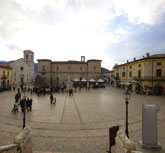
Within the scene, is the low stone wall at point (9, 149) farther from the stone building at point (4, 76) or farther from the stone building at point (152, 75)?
the stone building at point (4, 76)

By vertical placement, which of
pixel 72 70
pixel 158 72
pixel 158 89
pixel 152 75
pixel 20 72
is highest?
pixel 72 70

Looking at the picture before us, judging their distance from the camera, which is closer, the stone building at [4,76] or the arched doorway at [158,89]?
the arched doorway at [158,89]

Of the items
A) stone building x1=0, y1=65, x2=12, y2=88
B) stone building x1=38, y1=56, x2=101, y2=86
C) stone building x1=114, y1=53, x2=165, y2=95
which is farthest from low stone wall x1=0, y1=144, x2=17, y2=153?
stone building x1=38, y1=56, x2=101, y2=86

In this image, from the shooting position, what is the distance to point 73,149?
441 cm

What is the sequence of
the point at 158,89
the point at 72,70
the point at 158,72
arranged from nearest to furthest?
the point at 158,72 → the point at 158,89 → the point at 72,70

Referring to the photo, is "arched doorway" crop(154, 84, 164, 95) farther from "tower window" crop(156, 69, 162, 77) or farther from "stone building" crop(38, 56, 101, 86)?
"stone building" crop(38, 56, 101, 86)

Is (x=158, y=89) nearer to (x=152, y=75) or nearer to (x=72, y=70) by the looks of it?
(x=152, y=75)

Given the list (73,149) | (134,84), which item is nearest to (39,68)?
(134,84)

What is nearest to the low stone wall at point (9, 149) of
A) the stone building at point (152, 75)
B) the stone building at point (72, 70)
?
the stone building at point (152, 75)

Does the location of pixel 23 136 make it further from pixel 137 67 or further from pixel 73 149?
pixel 137 67

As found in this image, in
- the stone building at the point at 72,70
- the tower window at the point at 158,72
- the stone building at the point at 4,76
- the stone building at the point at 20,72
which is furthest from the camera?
the stone building at the point at 72,70

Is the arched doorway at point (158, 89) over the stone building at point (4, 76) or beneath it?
beneath

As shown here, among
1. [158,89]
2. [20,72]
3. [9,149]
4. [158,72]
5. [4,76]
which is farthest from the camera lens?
[20,72]

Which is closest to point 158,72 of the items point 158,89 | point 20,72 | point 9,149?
point 158,89
